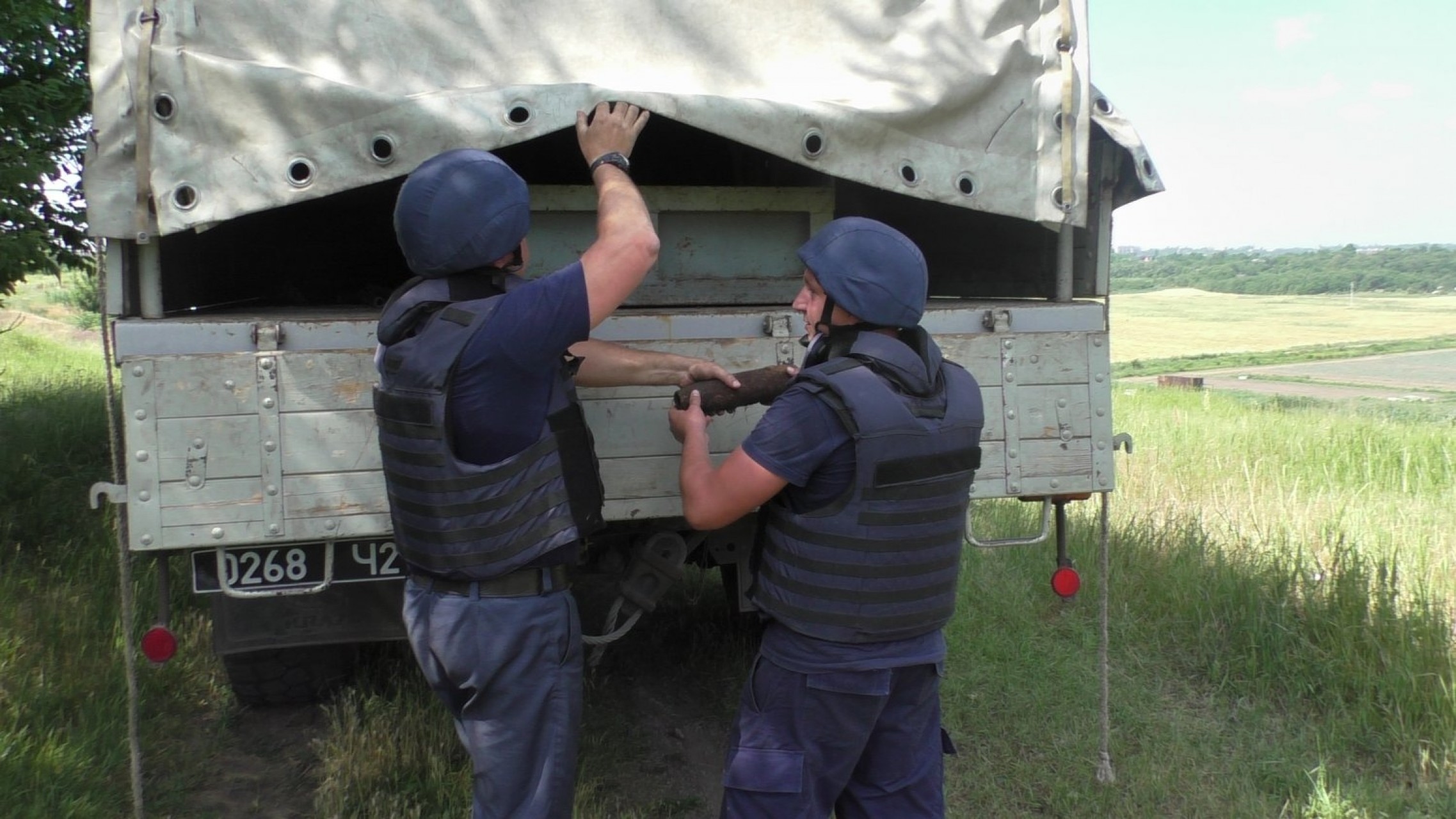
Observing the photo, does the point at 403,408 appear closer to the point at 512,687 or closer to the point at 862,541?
the point at 512,687

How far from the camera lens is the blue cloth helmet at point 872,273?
8.13 feet

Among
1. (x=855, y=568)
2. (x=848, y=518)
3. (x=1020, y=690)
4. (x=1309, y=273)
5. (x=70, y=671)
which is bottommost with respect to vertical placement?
(x=1020, y=690)

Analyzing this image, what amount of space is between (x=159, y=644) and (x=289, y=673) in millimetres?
1038

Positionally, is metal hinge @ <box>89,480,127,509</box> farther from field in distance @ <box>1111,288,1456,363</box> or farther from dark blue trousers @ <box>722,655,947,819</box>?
field in distance @ <box>1111,288,1456,363</box>

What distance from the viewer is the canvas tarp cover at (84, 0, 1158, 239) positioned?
2.88 m

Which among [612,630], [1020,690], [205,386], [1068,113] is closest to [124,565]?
[205,386]

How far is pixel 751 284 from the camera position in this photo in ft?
12.4

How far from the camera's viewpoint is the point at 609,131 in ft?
9.19

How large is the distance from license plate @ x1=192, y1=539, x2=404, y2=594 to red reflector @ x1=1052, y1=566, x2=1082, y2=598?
6.20 feet

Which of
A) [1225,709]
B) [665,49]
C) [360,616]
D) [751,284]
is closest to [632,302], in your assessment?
[751,284]

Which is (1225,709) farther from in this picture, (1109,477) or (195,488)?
(195,488)

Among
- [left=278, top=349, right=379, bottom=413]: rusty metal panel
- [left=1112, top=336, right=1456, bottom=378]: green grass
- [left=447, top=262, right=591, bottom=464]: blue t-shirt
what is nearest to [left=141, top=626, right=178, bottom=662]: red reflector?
[left=278, top=349, right=379, bottom=413]: rusty metal panel

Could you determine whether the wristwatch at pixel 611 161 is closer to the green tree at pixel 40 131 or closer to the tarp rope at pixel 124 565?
the tarp rope at pixel 124 565

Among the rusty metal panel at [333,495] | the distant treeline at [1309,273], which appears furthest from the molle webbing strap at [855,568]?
the distant treeline at [1309,273]
